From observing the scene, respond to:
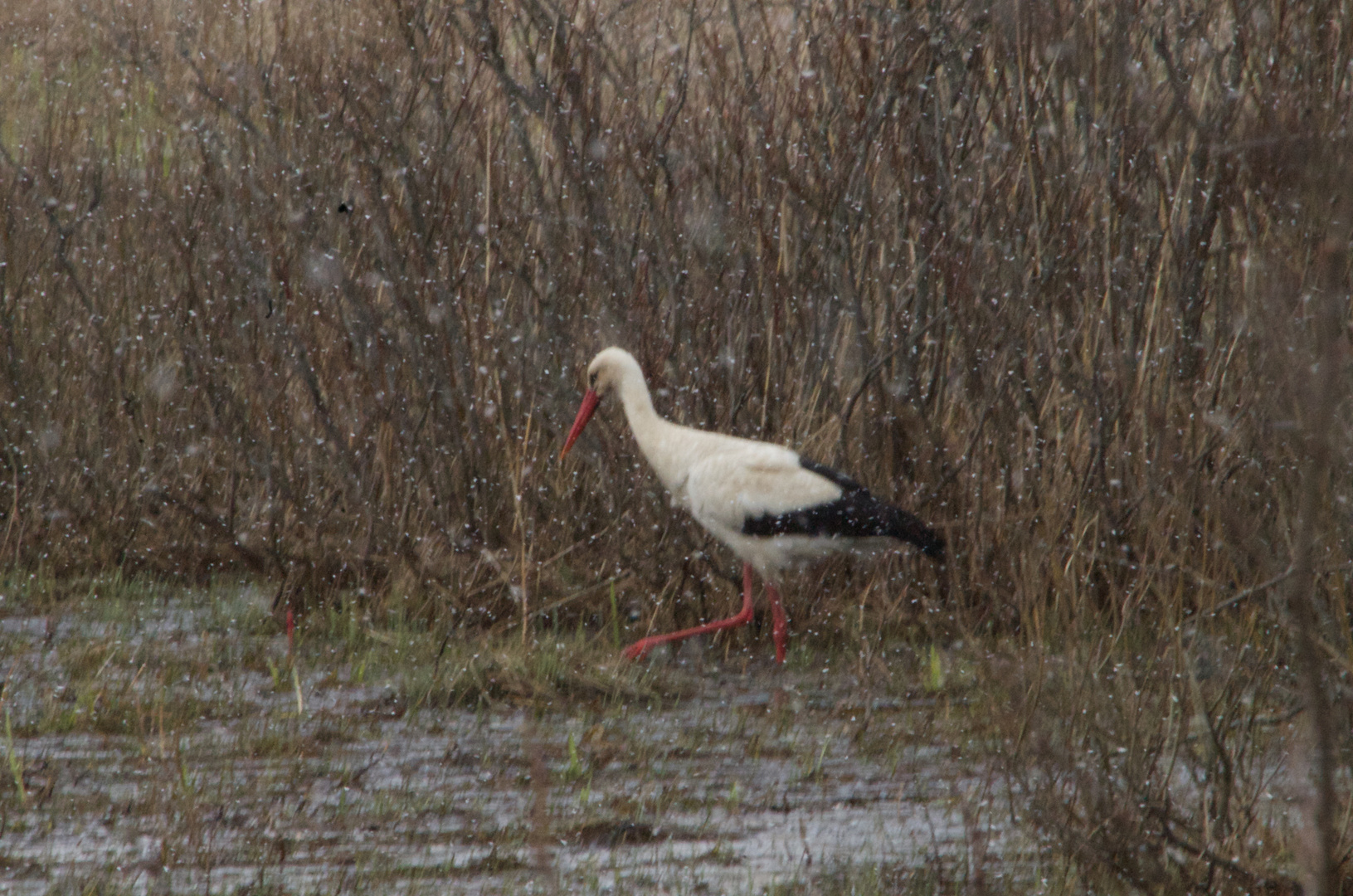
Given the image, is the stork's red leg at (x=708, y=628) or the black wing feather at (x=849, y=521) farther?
the stork's red leg at (x=708, y=628)

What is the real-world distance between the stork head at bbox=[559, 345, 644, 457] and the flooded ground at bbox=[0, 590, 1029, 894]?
884mm

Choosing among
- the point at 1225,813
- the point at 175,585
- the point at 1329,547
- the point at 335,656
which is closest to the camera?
the point at 1225,813

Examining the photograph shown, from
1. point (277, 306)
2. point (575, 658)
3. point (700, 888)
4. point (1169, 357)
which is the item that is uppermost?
point (277, 306)

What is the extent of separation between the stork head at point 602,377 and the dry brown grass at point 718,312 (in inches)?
7.0

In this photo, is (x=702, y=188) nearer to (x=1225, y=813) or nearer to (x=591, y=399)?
(x=591, y=399)

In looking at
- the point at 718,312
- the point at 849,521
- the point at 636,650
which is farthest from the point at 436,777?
the point at 718,312

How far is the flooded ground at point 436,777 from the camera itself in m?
3.49

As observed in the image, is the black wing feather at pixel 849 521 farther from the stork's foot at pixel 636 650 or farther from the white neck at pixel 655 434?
the stork's foot at pixel 636 650

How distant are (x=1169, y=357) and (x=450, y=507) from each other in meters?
2.57

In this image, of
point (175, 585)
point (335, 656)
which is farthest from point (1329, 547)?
point (175, 585)

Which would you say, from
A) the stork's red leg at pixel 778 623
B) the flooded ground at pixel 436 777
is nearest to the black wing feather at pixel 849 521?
the stork's red leg at pixel 778 623

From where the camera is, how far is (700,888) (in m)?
3.40

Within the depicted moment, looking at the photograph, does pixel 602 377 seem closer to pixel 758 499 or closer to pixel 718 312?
pixel 718 312

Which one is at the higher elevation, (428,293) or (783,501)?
(428,293)
